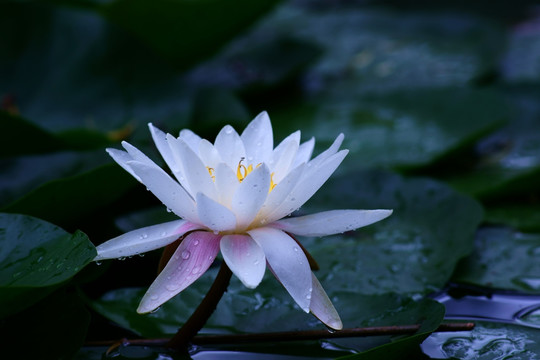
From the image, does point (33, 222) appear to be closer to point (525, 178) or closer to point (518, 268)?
point (518, 268)

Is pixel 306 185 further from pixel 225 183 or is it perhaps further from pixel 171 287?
pixel 171 287

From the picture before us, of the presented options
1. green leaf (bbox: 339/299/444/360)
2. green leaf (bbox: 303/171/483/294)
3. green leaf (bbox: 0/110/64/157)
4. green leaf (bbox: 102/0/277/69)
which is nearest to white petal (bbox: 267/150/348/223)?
green leaf (bbox: 339/299/444/360)

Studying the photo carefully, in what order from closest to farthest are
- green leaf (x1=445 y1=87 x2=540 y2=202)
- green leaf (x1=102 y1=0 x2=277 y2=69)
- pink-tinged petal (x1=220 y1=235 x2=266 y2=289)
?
pink-tinged petal (x1=220 y1=235 x2=266 y2=289)
green leaf (x1=445 y1=87 x2=540 y2=202)
green leaf (x1=102 y1=0 x2=277 y2=69)

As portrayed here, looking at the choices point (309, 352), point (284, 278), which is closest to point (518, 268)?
point (309, 352)

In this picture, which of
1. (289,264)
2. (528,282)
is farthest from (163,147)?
(528,282)

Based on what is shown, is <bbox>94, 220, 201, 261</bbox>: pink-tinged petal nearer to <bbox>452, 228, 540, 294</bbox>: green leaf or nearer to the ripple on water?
the ripple on water

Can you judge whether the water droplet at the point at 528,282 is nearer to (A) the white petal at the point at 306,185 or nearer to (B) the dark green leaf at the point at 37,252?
(A) the white petal at the point at 306,185

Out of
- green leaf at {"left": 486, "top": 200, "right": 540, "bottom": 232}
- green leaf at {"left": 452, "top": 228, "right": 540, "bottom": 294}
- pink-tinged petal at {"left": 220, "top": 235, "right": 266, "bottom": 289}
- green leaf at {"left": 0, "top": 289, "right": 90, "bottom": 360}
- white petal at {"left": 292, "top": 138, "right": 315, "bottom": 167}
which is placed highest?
white petal at {"left": 292, "top": 138, "right": 315, "bottom": 167}
